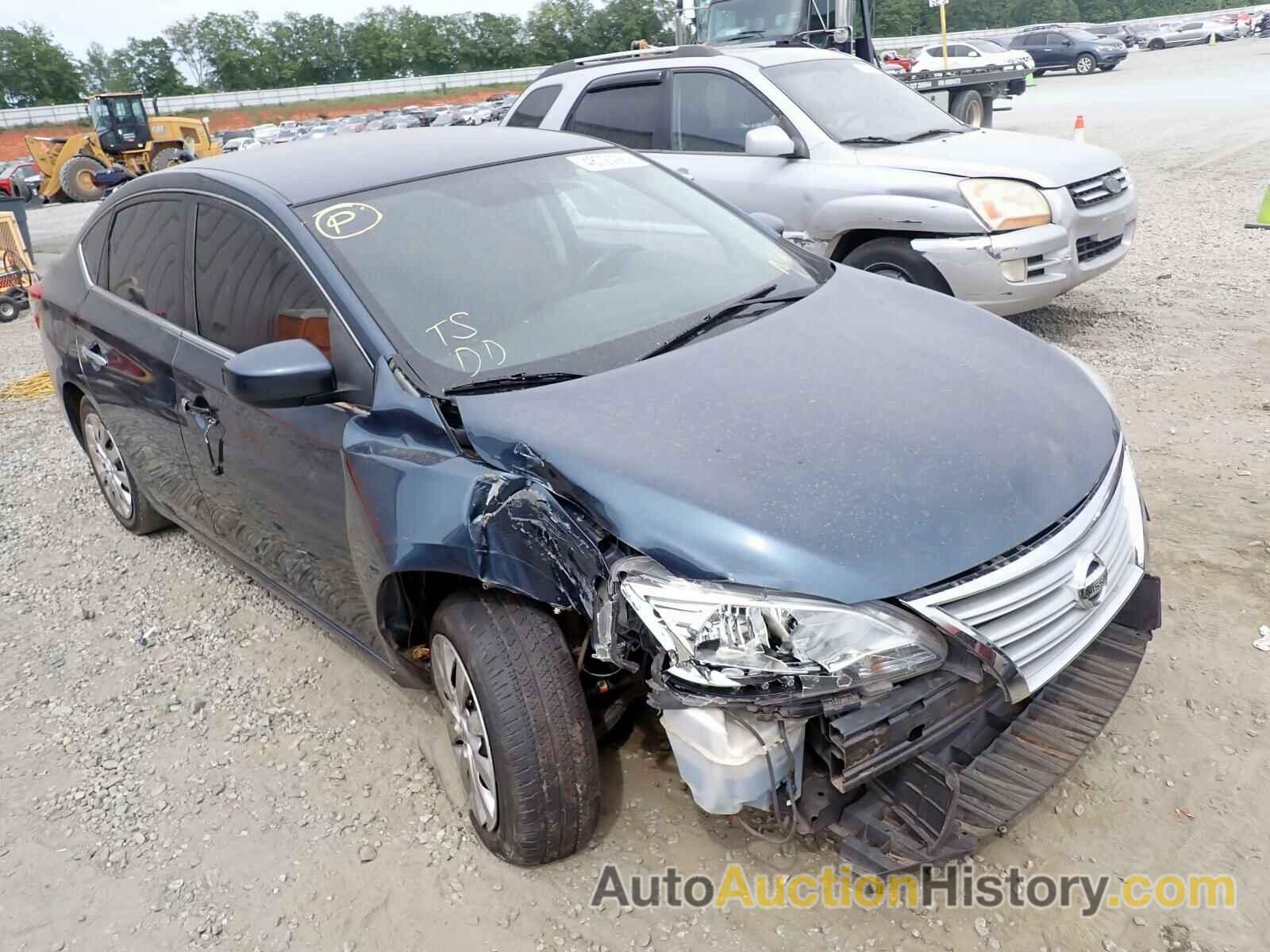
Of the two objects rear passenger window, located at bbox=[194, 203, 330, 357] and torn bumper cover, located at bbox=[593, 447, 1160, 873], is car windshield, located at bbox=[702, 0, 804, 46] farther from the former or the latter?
torn bumper cover, located at bbox=[593, 447, 1160, 873]

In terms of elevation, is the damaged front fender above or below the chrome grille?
above

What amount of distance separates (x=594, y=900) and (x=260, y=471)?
5.43 feet

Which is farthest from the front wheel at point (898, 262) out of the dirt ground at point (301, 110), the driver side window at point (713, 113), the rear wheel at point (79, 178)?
the dirt ground at point (301, 110)

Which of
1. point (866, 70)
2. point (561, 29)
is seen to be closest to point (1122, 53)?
point (866, 70)

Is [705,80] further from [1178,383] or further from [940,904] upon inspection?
[940,904]

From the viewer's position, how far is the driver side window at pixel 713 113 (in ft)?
21.7

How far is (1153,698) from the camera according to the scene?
301 centimetres

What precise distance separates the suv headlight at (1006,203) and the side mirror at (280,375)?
4.28 metres

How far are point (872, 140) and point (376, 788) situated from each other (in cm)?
510

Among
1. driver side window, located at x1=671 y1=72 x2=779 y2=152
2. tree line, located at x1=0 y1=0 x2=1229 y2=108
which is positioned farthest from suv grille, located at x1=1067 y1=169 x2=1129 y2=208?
tree line, located at x1=0 y1=0 x2=1229 y2=108

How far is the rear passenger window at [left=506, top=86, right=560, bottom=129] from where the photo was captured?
7.51 meters

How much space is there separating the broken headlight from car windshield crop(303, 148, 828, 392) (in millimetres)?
885

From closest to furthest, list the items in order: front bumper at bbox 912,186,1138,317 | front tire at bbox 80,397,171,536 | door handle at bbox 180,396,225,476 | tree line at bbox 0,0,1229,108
→ door handle at bbox 180,396,225,476, front tire at bbox 80,397,171,536, front bumper at bbox 912,186,1138,317, tree line at bbox 0,0,1229,108

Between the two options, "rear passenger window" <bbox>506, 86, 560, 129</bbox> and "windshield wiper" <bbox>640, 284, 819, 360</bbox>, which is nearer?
"windshield wiper" <bbox>640, 284, 819, 360</bbox>
